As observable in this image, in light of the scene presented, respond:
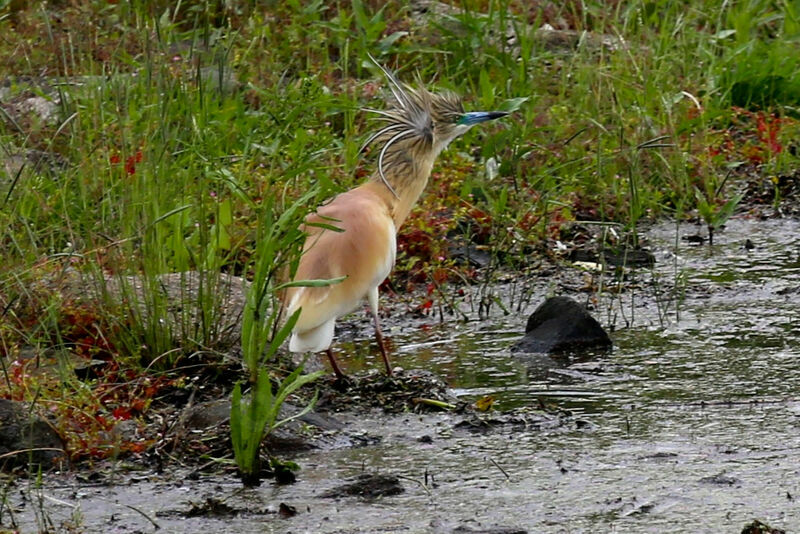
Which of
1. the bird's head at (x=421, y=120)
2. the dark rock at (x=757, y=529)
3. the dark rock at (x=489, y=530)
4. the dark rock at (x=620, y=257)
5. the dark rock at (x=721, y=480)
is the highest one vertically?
the bird's head at (x=421, y=120)

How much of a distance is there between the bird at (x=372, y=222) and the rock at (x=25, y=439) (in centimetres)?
76

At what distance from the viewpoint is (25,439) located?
3.98 m

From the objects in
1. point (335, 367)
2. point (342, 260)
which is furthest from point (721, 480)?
point (342, 260)

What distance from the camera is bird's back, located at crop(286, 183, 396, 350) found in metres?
4.66

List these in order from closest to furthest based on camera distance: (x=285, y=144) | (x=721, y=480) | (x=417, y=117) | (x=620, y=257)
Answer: (x=721, y=480) < (x=417, y=117) < (x=620, y=257) < (x=285, y=144)

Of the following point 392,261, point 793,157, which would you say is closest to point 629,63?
point 793,157

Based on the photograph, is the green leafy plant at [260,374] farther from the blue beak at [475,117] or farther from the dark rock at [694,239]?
the dark rock at [694,239]

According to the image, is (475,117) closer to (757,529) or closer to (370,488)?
(370,488)

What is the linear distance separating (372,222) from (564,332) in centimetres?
79

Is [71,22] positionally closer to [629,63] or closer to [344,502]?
[629,63]

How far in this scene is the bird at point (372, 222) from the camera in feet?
15.3

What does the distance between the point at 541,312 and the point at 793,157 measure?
8.44 feet

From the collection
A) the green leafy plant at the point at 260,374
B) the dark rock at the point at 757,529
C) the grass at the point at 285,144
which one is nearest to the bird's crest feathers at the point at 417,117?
the grass at the point at 285,144

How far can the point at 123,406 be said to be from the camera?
4.38 meters
